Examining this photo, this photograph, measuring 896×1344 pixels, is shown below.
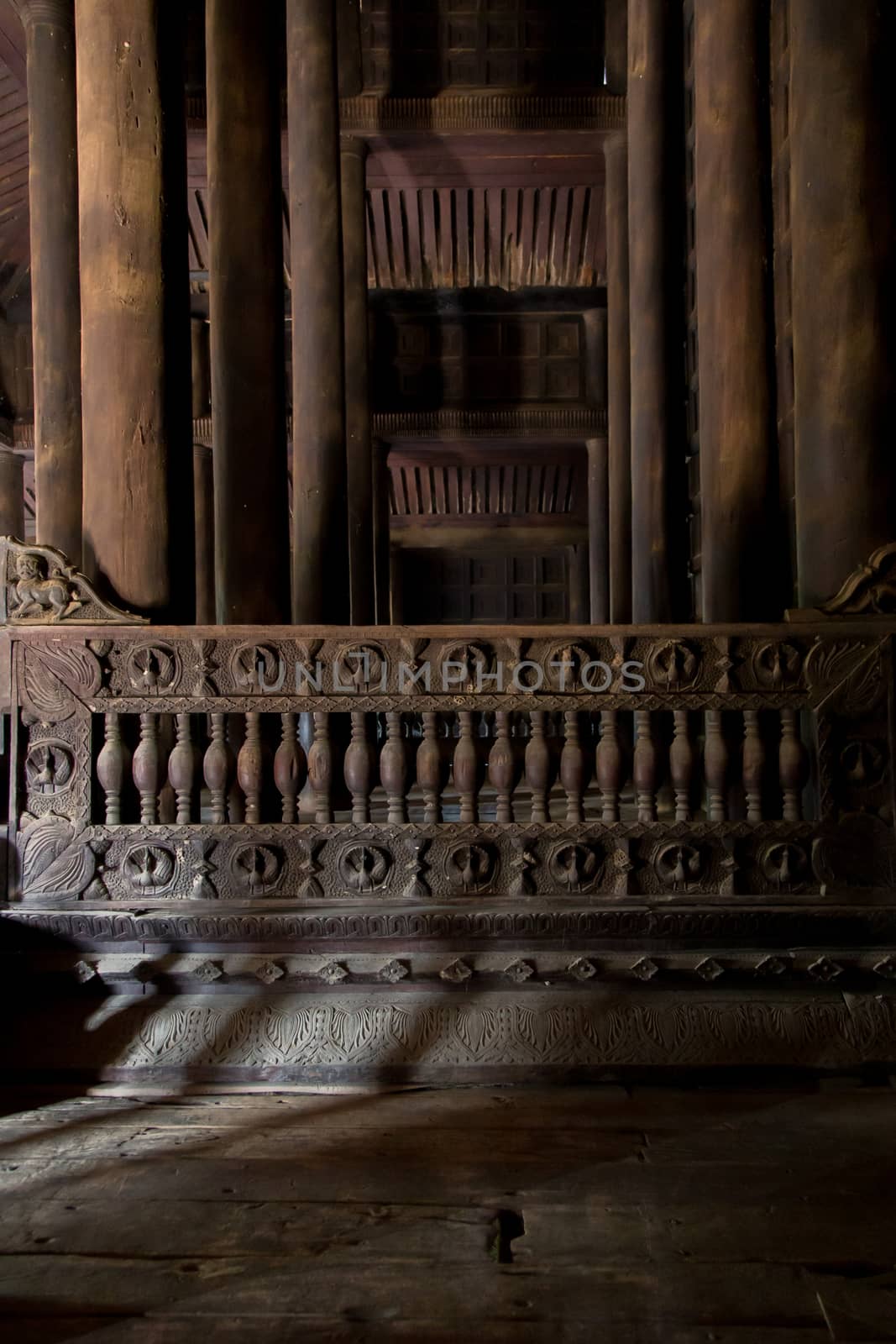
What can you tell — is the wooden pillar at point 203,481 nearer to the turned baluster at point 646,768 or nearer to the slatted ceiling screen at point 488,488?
the slatted ceiling screen at point 488,488

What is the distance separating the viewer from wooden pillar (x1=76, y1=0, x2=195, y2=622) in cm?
349

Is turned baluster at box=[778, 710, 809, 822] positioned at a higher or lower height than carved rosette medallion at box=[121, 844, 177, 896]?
higher

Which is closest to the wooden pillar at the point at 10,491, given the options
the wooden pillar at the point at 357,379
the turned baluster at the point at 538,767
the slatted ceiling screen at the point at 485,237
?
the slatted ceiling screen at the point at 485,237

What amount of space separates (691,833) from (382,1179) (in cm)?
142

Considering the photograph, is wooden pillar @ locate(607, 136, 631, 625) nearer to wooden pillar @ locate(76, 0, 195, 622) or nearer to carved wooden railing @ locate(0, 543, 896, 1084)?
carved wooden railing @ locate(0, 543, 896, 1084)

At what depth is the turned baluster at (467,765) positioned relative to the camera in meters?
3.29

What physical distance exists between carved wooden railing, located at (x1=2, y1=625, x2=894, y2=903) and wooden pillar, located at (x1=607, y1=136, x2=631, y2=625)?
5.68 m

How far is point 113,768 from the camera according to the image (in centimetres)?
328

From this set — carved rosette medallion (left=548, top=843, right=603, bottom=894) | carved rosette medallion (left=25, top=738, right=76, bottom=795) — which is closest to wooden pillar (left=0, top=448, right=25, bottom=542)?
carved rosette medallion (left=25, top=738, right=76, bottom=795)

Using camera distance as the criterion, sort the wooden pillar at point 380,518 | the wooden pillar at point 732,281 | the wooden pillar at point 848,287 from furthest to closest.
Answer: the wooden pillar at point 380,518 < the wooden pillar at point 732,281 < the wooden pillar at point 848,287

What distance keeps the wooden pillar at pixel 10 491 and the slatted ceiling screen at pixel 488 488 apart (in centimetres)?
510

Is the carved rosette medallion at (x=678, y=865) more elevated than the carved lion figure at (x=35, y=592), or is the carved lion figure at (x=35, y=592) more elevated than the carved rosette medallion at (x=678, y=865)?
the carved lion figure at (x=35, y=592)

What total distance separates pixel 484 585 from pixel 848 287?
16.0m

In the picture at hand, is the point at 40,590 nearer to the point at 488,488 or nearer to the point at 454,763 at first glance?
the point at 454,763
